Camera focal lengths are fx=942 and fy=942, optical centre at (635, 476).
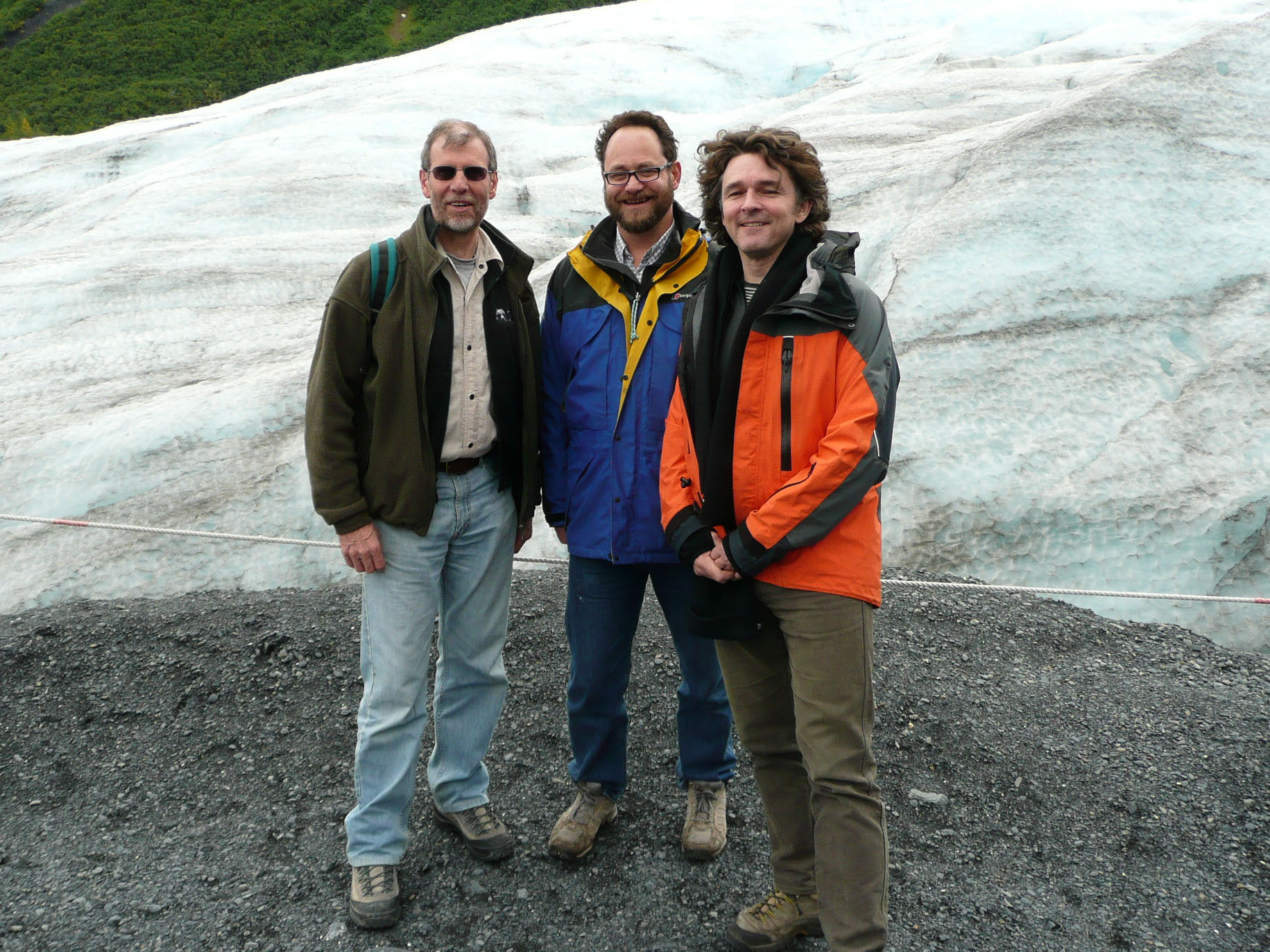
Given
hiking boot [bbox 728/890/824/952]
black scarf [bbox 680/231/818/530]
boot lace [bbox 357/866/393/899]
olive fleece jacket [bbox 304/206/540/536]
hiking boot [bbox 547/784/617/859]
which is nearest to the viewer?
black scarf [bbox 680/231/818/530]

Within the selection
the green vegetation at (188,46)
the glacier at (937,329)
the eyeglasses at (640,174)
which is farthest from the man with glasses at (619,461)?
the green vegetation at (188,46)

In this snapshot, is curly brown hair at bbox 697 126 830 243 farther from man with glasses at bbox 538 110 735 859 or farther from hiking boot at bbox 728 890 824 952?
hiking boot at bbox 728 890 824 952

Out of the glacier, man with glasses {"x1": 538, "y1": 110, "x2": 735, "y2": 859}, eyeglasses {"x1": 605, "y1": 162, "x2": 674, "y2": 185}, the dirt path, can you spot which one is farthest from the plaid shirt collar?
the dirt path

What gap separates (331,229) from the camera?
13.1 meters

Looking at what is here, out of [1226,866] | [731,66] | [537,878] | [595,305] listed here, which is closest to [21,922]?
[537,878]

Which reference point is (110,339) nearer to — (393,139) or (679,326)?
(393,139)

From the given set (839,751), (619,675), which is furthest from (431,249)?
(839,751)

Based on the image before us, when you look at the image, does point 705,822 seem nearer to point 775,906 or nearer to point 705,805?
point 705,805

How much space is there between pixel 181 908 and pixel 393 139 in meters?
14.0

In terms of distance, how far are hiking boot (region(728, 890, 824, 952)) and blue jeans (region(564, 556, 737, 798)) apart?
A: 0.69 m

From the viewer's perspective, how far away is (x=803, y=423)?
3.14 meters

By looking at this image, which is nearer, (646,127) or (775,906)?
(775,906)

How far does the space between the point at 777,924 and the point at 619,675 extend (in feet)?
3.74

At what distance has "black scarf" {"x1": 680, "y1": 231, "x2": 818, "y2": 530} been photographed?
126 inches
